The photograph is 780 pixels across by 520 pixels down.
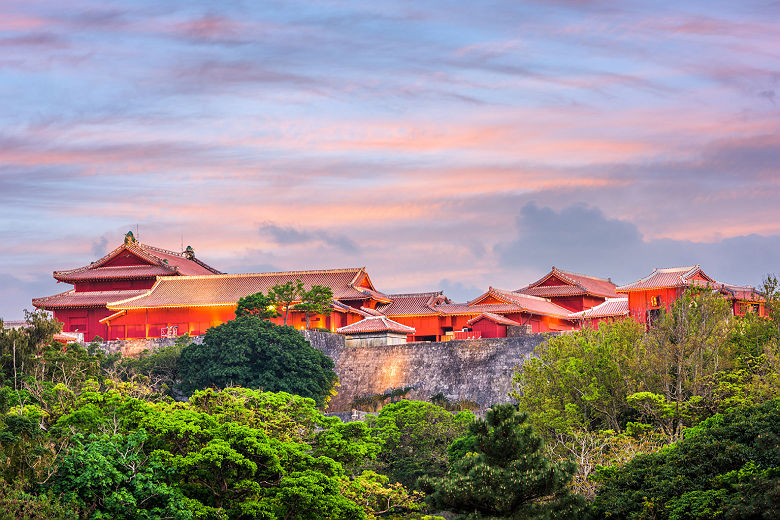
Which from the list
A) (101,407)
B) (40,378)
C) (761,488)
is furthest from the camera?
(40,378)

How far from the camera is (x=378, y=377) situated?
161ft

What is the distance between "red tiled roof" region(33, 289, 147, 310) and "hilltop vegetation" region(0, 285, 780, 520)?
19.5 metres

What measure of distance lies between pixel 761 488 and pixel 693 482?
2.36 m

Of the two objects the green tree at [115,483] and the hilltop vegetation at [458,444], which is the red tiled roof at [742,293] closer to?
the hilltop vegetation at [458,444]

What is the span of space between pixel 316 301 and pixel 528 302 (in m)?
12.5

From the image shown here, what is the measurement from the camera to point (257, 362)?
1800 inches

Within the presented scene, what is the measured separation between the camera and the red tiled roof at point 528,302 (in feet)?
190

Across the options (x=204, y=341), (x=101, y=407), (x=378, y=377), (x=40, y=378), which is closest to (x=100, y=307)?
(x=204, y=341)

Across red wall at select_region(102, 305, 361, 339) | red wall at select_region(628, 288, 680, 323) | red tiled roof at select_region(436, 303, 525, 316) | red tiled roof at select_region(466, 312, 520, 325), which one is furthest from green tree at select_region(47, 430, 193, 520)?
red tiled roof at select_region(436, 303, 525, 316)

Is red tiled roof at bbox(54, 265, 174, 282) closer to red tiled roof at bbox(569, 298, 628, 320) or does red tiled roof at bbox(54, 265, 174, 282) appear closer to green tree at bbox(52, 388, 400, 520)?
red tiled roof at bbox(569, 298, 628, 320)

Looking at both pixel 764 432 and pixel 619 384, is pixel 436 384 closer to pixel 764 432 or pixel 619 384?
pixel 619 384

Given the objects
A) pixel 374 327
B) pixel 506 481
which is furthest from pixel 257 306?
pixel 506 481

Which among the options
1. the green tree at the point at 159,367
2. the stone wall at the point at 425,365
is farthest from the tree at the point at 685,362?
the green tree at the point at 159,367

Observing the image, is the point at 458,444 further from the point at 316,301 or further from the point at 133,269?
the point at 133,269
